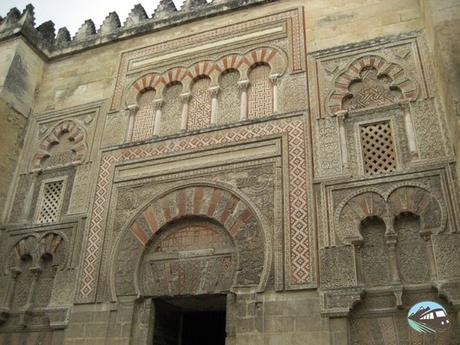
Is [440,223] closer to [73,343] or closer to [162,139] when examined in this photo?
[162,139]

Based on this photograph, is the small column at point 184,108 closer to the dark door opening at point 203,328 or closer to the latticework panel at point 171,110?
the latticework panel at point 171,110

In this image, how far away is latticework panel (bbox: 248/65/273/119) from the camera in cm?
676

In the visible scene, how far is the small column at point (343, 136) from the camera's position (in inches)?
230

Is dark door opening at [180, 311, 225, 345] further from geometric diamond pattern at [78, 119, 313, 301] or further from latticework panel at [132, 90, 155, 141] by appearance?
latticework panel at [132, 90, 155, 141]

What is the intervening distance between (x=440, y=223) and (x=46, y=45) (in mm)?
7423

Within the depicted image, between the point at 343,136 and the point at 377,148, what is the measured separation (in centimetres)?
43

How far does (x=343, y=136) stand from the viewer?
19.8ft

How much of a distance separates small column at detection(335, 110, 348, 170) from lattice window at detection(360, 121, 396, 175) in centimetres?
21

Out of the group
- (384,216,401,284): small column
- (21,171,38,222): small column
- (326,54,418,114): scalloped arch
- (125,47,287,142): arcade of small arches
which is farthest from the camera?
(21,171,38,222): small column

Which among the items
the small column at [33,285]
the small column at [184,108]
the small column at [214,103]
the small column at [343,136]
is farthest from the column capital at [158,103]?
the small column at [33,285]

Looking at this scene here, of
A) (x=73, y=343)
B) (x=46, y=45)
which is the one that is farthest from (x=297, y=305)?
(x=46, y=45)

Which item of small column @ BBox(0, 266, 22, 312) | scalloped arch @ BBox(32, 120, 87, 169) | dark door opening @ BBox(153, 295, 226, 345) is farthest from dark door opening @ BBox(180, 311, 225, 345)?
scalloped arch @ BBox(32, 120, 87, 169)

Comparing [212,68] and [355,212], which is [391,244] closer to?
[355,212]

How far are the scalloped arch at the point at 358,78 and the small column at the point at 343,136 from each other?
0.11 metres
